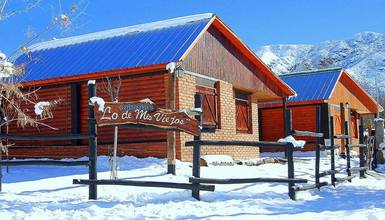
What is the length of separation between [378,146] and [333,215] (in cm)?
1205

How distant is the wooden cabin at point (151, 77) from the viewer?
16.0 metres

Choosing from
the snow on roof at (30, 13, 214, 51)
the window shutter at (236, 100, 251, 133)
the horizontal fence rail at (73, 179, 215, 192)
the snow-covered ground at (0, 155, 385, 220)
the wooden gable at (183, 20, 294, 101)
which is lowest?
the snow-covered ground at (0, 155, 385, 220)

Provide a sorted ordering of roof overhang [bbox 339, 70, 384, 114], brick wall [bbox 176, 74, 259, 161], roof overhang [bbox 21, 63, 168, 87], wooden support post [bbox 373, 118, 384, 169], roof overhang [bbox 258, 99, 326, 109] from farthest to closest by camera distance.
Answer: roof overhang [bbox 339, 70, 384, 114], roof overhang [bbox 258, 99, 326, 109], wooden support post [bbox 373, 118, 384, 169], brick wall [bbox 176, 74, 259, 161], roof overhang [bbox 21, 63, 168, 87]

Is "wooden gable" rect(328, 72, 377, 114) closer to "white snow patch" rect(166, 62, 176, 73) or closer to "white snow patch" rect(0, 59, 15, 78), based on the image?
"white snow patch" rect(166, 62, 176, 73)

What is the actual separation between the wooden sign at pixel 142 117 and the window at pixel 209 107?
293 inches

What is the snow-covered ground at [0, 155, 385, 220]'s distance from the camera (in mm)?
8094

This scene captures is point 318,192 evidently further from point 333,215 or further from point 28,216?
point 28,216

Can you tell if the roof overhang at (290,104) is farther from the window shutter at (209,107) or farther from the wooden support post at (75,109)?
the wooden support post at (75,109)

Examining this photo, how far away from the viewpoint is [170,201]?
9.23 meters

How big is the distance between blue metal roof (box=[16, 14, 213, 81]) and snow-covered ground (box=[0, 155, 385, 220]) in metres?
3.81

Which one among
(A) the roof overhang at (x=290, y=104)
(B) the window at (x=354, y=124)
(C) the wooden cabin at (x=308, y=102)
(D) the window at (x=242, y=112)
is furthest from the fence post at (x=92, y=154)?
(B) the window at (x=354, y=124)

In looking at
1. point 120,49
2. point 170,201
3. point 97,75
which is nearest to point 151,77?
point 97,75

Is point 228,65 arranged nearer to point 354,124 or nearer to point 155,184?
point 155,184

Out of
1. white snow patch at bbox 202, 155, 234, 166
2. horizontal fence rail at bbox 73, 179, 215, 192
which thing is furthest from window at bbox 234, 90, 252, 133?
horizontal fence rail at bbox 73, 179, 215, 192
